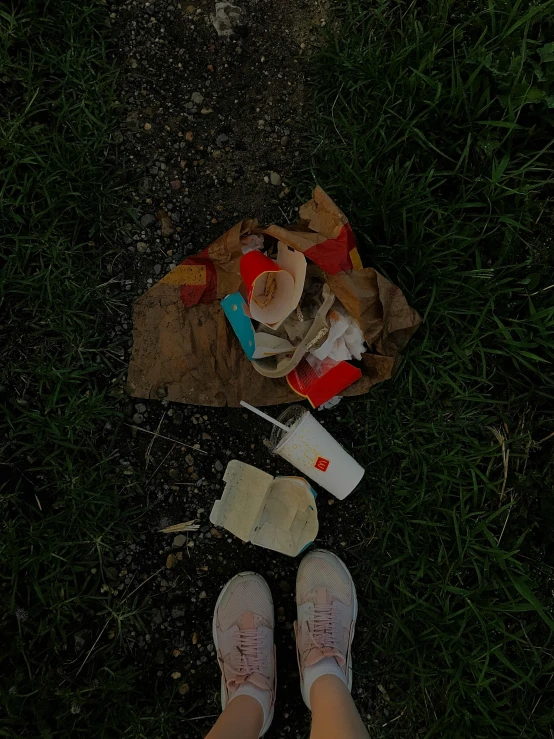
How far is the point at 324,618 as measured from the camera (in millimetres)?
1674

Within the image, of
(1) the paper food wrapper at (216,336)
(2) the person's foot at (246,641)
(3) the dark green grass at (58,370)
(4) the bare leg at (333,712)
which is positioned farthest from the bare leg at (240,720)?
(1) the paper food wrapper at (216,336)

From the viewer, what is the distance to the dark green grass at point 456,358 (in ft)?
5.26

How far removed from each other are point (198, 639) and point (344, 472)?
2.53ft

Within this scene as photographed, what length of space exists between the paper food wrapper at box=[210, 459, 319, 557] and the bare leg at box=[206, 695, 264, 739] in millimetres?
457

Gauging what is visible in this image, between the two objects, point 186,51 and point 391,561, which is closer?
point 391,561

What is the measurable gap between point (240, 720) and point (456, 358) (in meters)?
1.29

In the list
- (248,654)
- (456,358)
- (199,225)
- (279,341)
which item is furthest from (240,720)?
(199,225)

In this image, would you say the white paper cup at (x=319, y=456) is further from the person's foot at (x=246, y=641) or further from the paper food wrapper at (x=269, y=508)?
the person's foot at (x=246, y=641)

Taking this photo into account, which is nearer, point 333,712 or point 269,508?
point 333,712

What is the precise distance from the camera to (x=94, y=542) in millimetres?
1691

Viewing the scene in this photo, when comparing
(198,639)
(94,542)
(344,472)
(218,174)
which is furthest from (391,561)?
(218,174)

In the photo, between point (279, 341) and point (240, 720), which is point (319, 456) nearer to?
point (279, 341)

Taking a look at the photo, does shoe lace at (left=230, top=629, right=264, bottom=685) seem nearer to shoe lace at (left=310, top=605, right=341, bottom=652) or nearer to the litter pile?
shoe lace at (left=310, top=605, right=341, bottom=652)

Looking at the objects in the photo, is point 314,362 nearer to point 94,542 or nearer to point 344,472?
point 344,472
